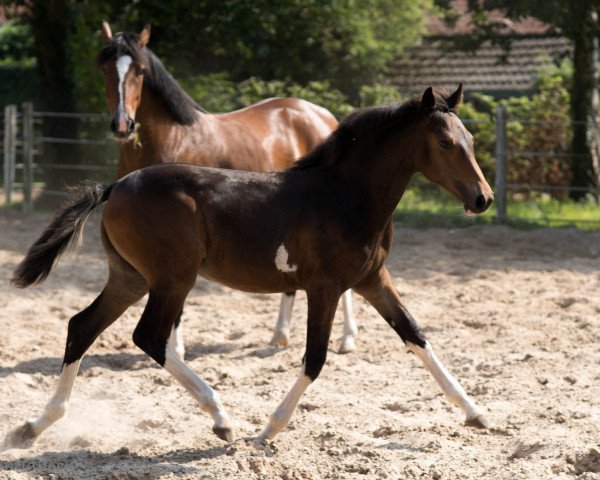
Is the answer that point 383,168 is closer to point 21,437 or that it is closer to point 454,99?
point 454,99

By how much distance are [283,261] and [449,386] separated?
104 cm

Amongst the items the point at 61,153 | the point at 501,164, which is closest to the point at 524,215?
the point at 501,164

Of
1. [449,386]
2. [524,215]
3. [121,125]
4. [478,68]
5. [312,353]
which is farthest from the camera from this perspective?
[478,68]

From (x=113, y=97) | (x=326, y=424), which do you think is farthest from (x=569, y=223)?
(x=326, y=424)

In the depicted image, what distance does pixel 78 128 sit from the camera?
14352 millimetres

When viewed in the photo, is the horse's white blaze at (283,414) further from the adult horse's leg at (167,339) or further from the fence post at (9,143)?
the fence post at (9,143)

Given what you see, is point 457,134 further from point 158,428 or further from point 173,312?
point 158,428

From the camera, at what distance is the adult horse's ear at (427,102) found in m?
4.46

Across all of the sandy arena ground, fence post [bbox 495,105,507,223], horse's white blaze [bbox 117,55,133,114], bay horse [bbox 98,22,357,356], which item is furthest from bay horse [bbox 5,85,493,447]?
fence post [bbox 495,105,507,223]

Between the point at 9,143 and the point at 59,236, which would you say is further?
the point at 9,143

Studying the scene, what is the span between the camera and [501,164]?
11.5 meters

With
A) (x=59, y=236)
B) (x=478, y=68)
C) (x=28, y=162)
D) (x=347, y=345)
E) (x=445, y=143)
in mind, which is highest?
(x=445, y=143)

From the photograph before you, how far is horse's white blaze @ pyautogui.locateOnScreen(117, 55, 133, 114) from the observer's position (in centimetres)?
657

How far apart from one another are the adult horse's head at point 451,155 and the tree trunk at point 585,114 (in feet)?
28.6
